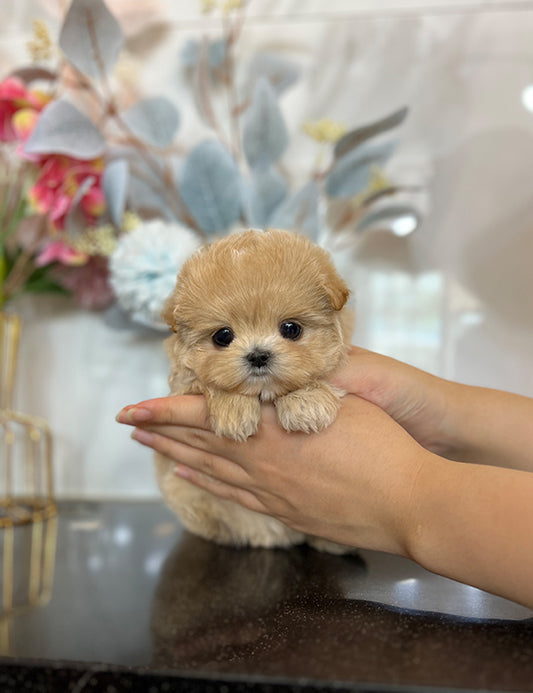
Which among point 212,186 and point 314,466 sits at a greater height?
point 212,186

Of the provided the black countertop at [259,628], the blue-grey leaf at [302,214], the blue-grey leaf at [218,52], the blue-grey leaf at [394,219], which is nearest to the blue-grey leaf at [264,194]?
the blue-grey leaf at [302,214]

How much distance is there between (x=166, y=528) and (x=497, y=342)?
100cm

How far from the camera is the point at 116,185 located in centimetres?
150

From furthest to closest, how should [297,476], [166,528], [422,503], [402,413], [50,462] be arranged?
[50,462], [166,528], [402,413], [297,476], [422,503]

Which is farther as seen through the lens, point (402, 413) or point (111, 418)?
point (111, 418)

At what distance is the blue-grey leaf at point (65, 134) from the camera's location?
4.72ft

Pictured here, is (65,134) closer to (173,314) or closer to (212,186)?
(212,186)

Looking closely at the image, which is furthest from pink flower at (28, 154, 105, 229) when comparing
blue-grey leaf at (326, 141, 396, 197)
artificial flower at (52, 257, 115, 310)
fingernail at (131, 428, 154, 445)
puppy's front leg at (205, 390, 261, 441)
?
puppy's front leg at (205, 390, 261, 441)

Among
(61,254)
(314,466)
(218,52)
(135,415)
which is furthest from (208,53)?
(314,466)

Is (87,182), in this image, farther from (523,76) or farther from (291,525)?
(523,76)

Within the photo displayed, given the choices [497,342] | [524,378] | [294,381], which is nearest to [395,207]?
[497,342]

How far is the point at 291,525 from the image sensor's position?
3.46ft

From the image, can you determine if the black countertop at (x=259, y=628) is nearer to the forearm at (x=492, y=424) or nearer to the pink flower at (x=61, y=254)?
the forearm at (x=492, y=424)

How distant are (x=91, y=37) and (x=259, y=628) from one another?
1387mm
